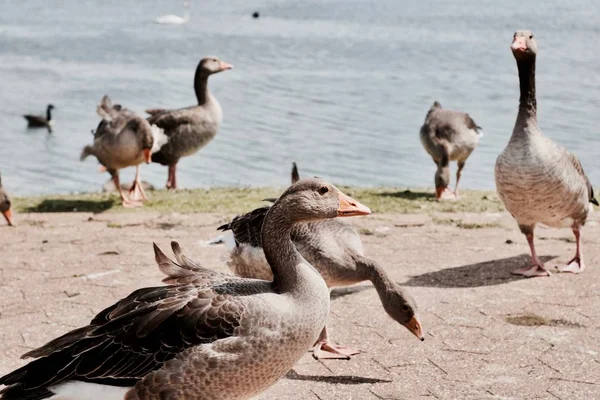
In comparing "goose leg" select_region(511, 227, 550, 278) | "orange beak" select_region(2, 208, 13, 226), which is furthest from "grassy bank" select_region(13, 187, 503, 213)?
"goose leg" select_region(511, 227, 550, 278)

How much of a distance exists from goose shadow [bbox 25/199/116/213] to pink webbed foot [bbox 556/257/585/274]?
5.75 metres

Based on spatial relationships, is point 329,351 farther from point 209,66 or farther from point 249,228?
point 209,66

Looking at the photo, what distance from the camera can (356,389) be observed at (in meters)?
5.61

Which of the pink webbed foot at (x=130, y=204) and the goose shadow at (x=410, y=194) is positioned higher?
the goose shadow at (x=410, y=194)

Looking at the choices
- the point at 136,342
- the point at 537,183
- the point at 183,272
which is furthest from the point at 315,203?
the point at 537,183

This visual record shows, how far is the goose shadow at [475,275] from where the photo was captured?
311 inches

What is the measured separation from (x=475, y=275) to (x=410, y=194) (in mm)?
4134

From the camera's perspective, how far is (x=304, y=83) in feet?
86.8

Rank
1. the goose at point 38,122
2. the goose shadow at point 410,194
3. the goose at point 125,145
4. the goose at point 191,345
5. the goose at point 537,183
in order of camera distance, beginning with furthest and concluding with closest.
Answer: the goose at point 38,122, the goose shadow at point 410,194, the goose at point 125,145, the goose at point 537,183, the goose at point 191,345

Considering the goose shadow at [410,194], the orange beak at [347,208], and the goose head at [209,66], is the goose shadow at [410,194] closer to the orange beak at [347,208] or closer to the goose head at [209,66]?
the goose head at [209,66]

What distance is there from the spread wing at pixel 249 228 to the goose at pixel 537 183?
2.36m

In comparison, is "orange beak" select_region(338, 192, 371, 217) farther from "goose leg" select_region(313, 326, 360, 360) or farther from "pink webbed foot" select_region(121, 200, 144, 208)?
"pink webbed foot" select_region(121, 200, 144, 208)

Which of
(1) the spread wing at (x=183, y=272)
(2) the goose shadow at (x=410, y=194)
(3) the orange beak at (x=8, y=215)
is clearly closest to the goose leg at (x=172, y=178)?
(2) the goose shadow at (x=410, y=194)

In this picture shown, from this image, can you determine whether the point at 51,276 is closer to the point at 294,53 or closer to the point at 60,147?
the point at 60,147
